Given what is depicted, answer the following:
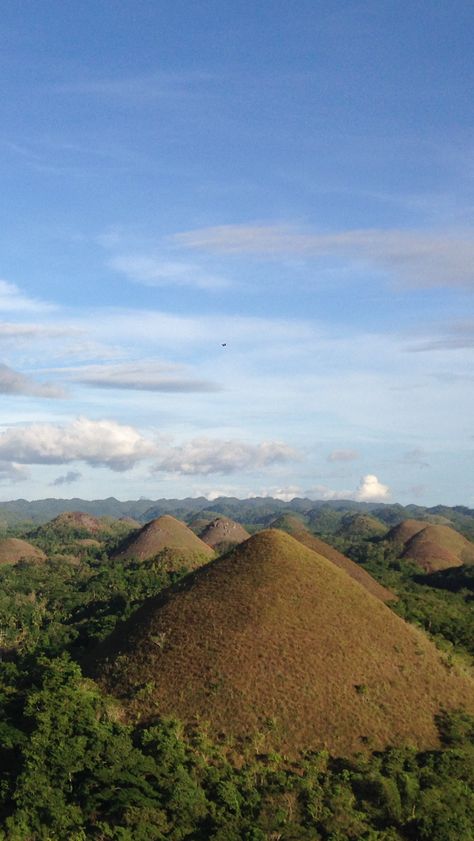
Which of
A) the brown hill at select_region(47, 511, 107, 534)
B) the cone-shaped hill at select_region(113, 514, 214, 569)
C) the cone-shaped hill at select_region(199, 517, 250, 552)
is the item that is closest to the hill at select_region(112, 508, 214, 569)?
the cone-shaped hill at select_region(113, 514, 214, 569)

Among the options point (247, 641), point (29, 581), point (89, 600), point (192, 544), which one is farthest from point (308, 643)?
point (192, 544)

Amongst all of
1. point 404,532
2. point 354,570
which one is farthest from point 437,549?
point 354,570

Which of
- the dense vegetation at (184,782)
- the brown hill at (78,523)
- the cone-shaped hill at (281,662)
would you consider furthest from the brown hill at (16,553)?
the dense vegetation at (184,782)

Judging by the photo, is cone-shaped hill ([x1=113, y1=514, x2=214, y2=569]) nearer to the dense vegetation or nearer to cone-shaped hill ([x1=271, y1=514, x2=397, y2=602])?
cone-shaped hill ([x1=271, y1=514, x2=397, y2=602])

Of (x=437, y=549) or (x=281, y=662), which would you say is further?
(x=437, y=549)

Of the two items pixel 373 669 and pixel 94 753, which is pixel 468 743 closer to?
pixel 373 669

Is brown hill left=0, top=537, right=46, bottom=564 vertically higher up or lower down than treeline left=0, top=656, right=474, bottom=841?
higher up

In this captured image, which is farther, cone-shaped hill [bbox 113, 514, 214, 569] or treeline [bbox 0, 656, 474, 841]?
cone-shaped hill [bbox 113, 514, 214, 569]

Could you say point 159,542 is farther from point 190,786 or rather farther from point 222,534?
point 190,786
